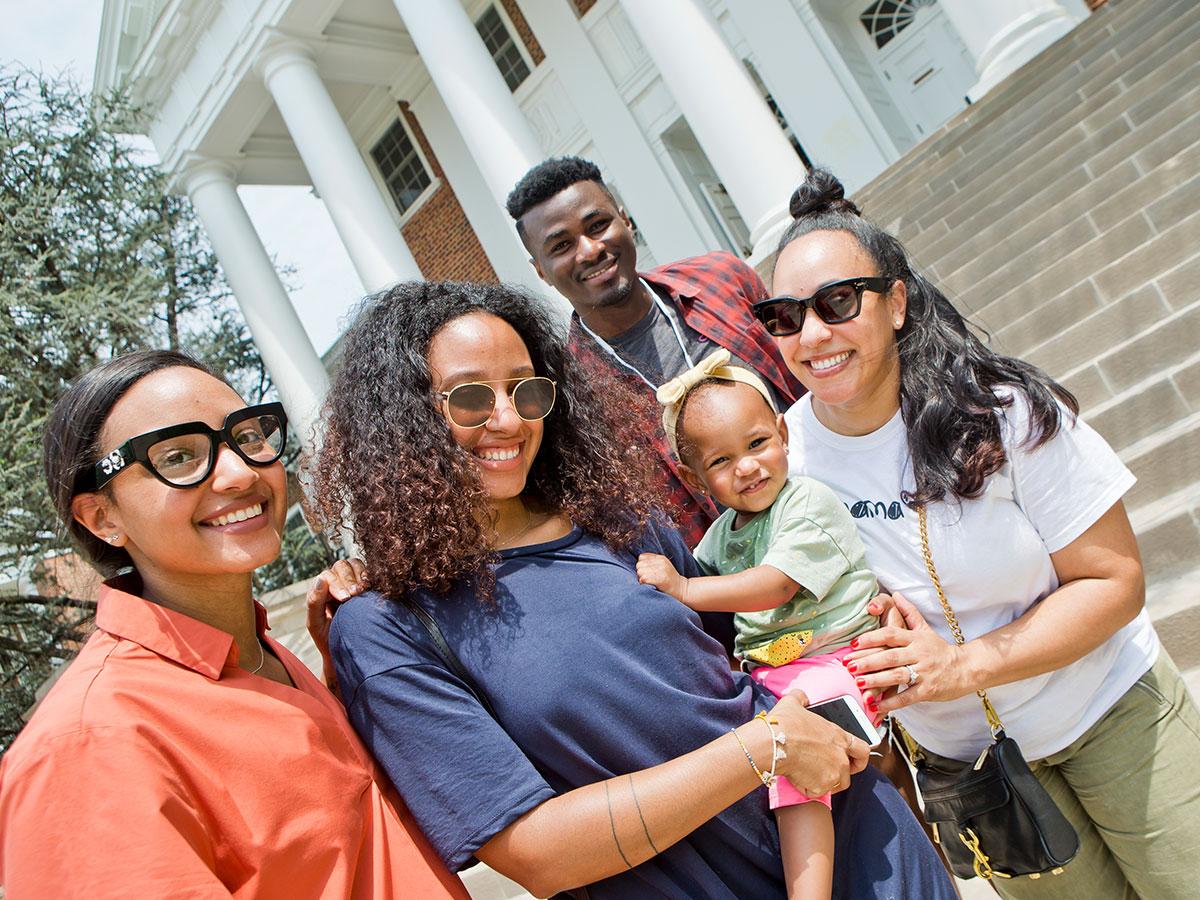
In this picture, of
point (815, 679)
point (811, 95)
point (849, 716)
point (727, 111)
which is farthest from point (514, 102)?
point (849, 716)

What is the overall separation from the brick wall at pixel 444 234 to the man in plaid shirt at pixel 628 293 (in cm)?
1272

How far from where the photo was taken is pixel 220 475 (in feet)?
5.48

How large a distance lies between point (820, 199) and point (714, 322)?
2.89 ft

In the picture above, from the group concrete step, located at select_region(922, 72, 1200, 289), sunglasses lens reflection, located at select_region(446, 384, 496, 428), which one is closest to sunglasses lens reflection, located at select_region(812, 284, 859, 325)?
sunglasses lens reflection, located at select_region(446, 384, 496, 428)

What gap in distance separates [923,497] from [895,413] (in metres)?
0.26

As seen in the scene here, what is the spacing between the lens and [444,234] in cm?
1675

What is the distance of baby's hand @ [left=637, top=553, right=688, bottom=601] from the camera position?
6.15 feet

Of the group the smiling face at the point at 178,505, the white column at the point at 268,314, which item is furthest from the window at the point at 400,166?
the smiling face at the point at 178,505

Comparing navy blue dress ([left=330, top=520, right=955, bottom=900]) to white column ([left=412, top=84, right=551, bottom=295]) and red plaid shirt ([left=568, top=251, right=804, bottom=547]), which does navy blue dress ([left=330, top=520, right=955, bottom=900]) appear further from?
white column ([left=412, top=84, right=551, bottom=295])

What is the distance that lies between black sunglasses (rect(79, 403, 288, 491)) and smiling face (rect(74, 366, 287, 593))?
15mm

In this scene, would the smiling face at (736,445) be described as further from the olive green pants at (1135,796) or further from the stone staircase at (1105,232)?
the stone staircase at (1105,232)

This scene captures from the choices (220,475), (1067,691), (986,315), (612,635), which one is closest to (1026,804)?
(1067,691)

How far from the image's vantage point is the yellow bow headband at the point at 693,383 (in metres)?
2.50

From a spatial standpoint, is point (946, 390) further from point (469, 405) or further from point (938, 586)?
point (469, 405)
